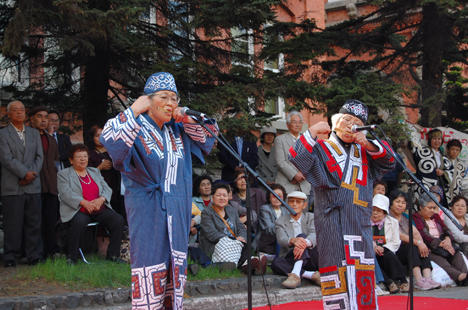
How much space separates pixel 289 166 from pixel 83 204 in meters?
3.40

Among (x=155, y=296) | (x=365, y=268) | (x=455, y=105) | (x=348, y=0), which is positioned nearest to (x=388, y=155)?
(x=365, y=268)

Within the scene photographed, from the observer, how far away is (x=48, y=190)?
7.07 meters

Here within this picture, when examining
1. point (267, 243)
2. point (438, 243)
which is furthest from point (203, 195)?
point (438, 243)

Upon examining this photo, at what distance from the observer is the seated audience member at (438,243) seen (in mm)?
8688

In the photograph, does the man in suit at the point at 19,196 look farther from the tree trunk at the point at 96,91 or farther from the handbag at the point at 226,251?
the handbag at the point at 226,251

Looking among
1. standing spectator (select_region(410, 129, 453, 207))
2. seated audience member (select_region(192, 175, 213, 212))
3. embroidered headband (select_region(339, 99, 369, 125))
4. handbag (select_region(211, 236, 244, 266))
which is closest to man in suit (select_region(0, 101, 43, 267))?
handbag (select_region(211, 236, 244, 266))

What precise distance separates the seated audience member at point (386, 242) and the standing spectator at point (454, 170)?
264 cm

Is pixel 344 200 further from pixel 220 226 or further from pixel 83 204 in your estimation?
pixel 83 204

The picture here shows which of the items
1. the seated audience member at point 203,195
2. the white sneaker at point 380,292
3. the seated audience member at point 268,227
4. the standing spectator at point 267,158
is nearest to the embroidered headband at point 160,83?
the seated audience member at point 268,227

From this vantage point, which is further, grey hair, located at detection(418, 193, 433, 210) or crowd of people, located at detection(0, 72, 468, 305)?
grey hair, located at detection(418, 193, 433, 210)

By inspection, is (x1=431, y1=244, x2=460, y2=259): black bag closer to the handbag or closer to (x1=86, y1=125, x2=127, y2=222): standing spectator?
the handbag

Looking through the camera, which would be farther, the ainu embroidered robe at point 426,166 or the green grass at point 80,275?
the ainu embroidered robe at point 426,166

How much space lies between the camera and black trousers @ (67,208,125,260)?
6.66 m

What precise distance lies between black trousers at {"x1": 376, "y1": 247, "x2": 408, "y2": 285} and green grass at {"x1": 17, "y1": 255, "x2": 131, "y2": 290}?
3.84 meters
